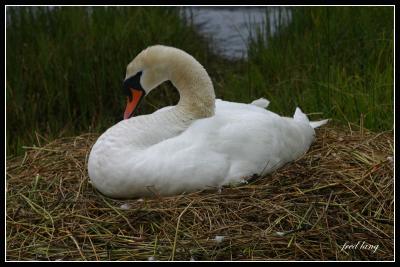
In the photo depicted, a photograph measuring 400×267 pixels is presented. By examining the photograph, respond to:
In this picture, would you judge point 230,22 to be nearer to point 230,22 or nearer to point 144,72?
point 230,22

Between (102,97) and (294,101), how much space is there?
191 centimetres

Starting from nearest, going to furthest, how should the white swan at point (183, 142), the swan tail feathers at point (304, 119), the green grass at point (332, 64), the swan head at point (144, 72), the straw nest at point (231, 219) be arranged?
the straw nest at point (231, 219), the white swan at point (183, 142), the swan head at point (144, 72), the swan tail feathers at point (304, 119), the green grass at point (332, 64)

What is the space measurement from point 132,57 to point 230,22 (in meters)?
2.79

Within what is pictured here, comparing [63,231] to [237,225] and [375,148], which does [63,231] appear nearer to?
Result: [237,225]

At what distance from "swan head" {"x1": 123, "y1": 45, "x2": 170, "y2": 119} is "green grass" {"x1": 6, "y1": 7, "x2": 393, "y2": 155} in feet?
5.57

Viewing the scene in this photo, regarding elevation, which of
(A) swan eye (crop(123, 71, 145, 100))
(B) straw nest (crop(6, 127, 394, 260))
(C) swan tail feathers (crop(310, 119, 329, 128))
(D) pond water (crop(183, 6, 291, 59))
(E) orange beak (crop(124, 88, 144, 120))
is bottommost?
(D) pond water (crop(183, 6, 291, 59))

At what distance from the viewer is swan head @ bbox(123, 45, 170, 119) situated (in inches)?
215

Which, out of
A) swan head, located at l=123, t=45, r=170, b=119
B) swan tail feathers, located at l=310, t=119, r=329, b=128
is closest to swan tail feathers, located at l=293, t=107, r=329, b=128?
swan tail feathers, located at l=310, t=119, r=329, b=128

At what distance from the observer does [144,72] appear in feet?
18.0

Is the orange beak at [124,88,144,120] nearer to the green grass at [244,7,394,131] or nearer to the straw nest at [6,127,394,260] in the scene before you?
the straw nest at [6,127,394,260]

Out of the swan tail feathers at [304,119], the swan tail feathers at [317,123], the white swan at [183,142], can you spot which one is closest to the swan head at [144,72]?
the white swan at [183,142]

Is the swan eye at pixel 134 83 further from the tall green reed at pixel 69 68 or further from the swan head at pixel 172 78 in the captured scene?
the tall green reed at pixel 69 68

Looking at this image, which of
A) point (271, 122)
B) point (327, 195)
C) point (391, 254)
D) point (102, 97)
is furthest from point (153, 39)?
point (391, 254)

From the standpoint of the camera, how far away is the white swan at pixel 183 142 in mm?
5035
